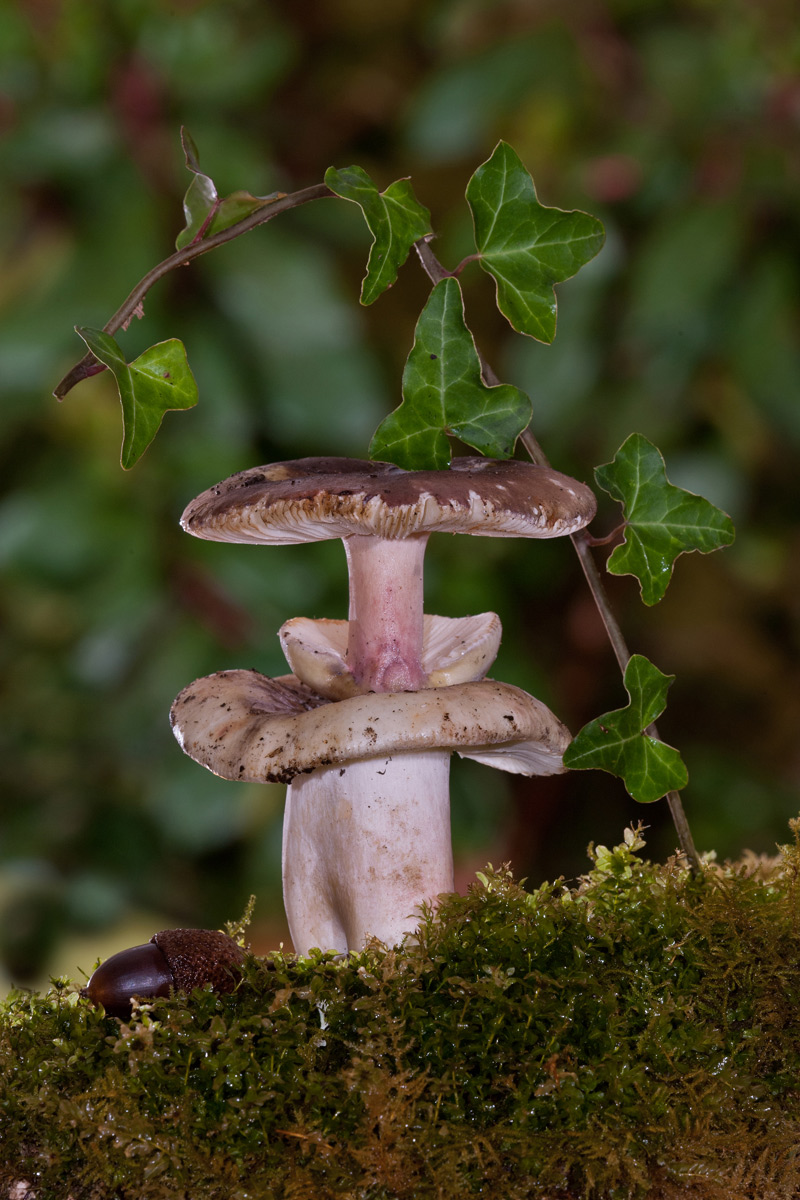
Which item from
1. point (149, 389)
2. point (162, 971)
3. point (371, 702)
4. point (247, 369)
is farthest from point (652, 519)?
point (247, 369)

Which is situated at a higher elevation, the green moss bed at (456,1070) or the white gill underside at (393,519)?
the white gill underside at (393,519)

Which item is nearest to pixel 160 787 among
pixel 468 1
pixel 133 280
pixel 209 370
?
pixel 209 370

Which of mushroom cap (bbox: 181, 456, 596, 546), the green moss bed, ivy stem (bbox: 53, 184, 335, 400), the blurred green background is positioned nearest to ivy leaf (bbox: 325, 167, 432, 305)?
ivy stem (bbox: 53, 184, 335, 400)

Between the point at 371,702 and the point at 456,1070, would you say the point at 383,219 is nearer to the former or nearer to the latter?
the point at 371,702

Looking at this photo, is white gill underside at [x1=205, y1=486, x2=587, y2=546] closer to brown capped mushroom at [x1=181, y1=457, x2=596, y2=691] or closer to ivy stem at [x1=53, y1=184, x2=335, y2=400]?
brown capped mushroom at [x1=181, y1=457, x2=596, y2=691]

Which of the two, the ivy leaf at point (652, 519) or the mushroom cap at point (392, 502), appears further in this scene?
the ivy leaf at point (652, 519)

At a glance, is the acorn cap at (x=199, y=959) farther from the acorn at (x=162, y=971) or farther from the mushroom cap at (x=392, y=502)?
the mushroom cap at (x=392, y=502)

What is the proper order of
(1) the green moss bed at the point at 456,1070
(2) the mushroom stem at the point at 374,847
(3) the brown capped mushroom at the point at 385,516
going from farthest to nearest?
(2) the mushroom stem at the point at 374,847
(3) the brown capped mushroom at the point at 385,516
(1) the green moss bed at the point at 456,1070

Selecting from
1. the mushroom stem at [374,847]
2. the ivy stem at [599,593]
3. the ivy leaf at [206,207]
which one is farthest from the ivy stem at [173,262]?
the mushroom stem at [374,847]
